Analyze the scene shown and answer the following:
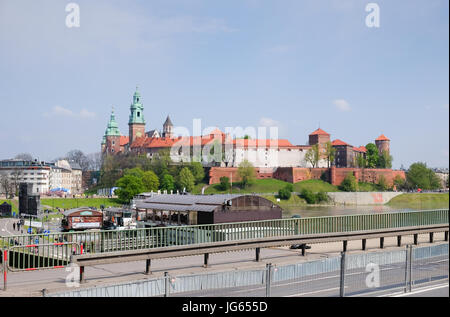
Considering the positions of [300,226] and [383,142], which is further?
[383,142]

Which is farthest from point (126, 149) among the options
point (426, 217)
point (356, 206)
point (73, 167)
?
point (426, 217)

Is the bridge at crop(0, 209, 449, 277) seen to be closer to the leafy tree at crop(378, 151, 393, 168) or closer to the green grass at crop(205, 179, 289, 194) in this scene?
the green grass at crop(205, 179, 289, 194)

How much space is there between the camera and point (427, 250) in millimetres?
12562

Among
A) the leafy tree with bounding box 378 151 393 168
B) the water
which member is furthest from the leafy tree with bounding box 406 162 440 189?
the water

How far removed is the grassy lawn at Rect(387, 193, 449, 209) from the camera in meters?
111

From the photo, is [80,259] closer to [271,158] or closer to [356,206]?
[356,206]

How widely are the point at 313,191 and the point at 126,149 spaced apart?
8513cm

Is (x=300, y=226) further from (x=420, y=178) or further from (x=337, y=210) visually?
(x=420, y=178)

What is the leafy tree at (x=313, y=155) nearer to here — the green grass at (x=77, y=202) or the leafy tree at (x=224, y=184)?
the leafy tree at (x=224, y=184)

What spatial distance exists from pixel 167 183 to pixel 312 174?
45.6 metres

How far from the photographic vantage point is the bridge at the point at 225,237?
1325 centimetres

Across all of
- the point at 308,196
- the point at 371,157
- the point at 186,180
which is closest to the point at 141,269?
the point at 186,180

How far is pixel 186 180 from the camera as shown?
11688cm

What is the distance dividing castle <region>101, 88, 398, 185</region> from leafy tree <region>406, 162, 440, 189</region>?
2056 centimetres
